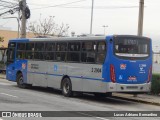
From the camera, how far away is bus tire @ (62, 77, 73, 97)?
20.6 m

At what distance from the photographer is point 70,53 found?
2069cm

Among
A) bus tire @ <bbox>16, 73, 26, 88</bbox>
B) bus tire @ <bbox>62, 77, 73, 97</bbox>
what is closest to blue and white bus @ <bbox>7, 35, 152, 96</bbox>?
bus tire @ <bbox>62, 77, 73, 97</bbox>

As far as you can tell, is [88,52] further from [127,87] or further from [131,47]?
[127,87]

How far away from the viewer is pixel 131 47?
1867 cm

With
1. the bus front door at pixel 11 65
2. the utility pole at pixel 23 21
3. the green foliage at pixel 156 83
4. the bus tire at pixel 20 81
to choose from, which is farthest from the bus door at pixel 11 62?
the green foliage at pixel 156 83

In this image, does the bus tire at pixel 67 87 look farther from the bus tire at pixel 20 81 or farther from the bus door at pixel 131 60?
the bus tire at pixel 20 81

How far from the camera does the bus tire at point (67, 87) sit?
20.6 metres

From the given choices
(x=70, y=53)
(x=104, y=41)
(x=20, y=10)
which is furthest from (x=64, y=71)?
(x=20, y=10)

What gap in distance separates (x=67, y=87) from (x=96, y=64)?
A: 2.73 meters

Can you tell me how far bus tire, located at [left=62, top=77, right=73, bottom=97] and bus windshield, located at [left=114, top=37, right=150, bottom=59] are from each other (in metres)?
3.49

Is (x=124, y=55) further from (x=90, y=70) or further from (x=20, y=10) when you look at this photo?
(x=20, y=10)

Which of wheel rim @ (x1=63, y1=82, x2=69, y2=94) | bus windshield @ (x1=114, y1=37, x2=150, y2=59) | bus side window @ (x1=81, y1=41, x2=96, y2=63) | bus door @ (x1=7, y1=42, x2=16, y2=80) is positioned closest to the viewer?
bus windshield @ (x1=114, y1=37, x2=150, y2=59)

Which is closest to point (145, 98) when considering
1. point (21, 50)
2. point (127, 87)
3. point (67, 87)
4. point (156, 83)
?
point (156, 83)

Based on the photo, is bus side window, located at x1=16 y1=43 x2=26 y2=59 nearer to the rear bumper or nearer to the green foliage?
the green foliage
